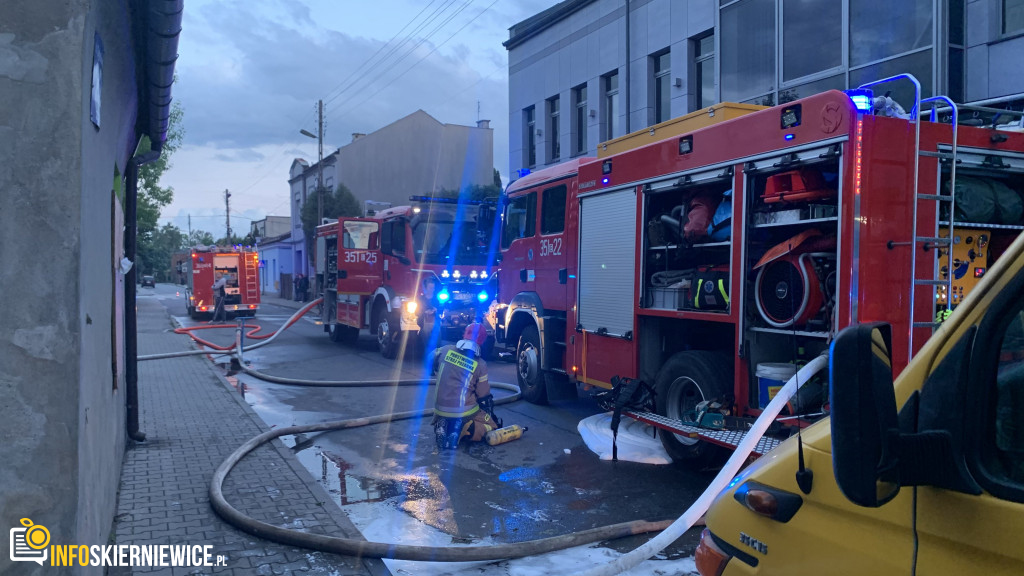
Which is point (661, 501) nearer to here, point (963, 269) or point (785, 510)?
point (963, 269)

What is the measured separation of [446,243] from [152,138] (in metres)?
6.98

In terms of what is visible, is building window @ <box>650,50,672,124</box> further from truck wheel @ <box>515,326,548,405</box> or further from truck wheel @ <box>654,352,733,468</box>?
truck wheel @ <box>654,352,733,468</box>

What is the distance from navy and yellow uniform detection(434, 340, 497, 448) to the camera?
7090 mm

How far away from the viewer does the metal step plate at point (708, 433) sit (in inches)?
200

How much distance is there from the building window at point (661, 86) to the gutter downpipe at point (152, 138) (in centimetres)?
1279

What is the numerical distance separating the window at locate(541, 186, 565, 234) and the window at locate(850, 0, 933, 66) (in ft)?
22.3

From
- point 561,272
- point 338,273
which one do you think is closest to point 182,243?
point 338,273

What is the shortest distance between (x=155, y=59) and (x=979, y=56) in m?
11.3

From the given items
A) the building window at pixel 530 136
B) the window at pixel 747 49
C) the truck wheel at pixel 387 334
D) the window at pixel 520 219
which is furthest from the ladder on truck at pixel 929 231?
the building window at pixel 530 136

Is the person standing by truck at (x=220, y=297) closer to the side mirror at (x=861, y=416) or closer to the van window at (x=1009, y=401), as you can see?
the side mirror at (x=861, y=416)

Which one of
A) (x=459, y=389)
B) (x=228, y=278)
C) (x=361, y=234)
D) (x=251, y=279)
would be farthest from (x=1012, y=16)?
(x=228, y=278)

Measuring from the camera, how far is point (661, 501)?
5.64 m

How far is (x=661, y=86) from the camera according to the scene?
18000 millimetres

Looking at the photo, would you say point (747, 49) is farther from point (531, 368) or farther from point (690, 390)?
point (690, 390)
